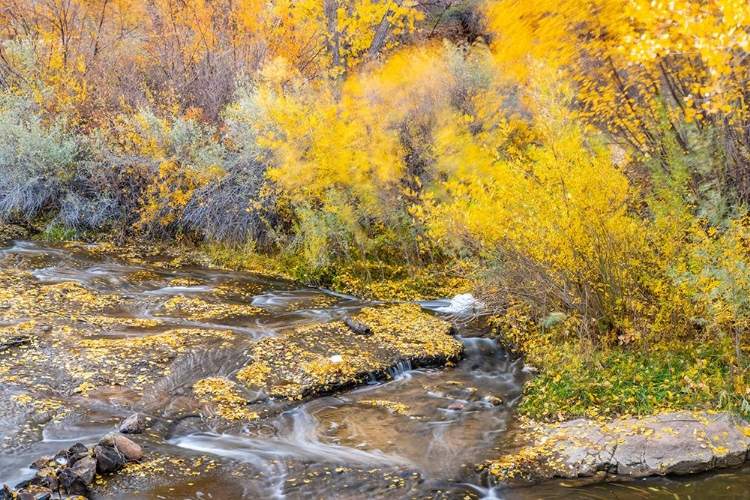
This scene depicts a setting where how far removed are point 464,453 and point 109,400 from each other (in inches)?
141

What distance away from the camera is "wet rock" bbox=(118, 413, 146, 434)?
5562 millimetres

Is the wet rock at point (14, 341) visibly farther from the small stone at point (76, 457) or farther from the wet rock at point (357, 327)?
the wet rock at point (357, 327)

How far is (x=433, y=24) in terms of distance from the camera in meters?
23.3

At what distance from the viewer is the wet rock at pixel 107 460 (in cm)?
480

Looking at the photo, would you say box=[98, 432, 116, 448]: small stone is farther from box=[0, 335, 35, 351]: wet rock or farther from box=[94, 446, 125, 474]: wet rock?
box=[0, 335, 35, 351]: wet rock

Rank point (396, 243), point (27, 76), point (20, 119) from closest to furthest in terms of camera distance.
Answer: point (396, 243) < point (20, 119) < point (27, 76)

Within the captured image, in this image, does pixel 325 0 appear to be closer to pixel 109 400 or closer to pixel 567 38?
pixel 567 38

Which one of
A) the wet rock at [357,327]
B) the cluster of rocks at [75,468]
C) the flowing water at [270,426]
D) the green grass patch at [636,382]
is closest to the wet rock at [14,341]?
the flowing water at [270,426]

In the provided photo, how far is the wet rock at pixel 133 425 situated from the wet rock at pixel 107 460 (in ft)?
2.02

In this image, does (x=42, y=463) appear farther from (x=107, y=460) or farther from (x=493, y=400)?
(x=493, y=400)

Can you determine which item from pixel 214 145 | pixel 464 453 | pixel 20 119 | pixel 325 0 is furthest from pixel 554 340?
pixel 20 119

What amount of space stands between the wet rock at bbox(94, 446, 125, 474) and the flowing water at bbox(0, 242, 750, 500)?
0.33 feet

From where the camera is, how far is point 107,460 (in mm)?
4812

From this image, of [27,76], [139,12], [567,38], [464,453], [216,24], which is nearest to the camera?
[464,453]
